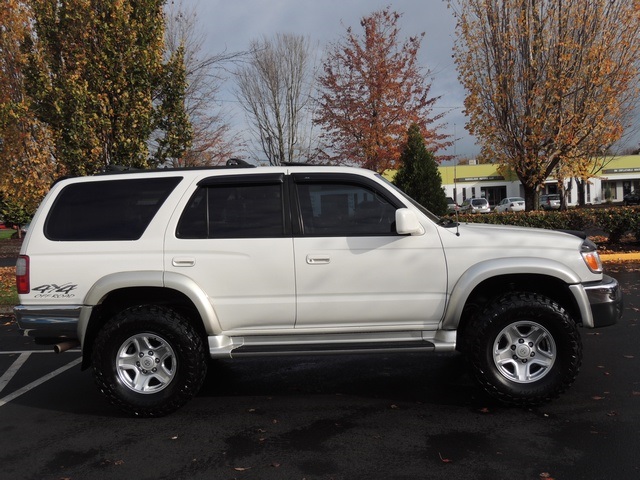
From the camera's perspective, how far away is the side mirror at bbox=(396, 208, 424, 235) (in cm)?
443

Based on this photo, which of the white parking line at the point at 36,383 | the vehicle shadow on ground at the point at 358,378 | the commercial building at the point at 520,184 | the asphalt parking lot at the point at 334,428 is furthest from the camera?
the commercial building at the point at 520,184

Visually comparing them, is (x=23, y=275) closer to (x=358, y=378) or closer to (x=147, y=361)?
(x=147, y=361)

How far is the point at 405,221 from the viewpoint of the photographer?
174 inches

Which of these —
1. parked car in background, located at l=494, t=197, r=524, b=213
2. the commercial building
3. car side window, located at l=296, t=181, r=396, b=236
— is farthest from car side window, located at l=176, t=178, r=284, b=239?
the commercial building

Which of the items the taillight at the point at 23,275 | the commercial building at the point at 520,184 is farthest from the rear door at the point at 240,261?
the commercial building at the point at 520,184

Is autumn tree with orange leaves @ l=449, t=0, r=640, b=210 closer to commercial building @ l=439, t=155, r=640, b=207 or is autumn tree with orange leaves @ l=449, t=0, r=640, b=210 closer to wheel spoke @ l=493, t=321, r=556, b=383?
wheel spoke @ l=493, t=321, r=556, b=383

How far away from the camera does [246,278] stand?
457 cm

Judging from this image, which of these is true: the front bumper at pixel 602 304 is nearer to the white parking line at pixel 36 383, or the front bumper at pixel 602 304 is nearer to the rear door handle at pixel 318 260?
the rear door handle at pixel 318 260

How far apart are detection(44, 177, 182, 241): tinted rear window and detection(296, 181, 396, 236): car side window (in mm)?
1158

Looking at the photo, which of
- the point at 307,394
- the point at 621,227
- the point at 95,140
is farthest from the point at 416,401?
the point at 621,227

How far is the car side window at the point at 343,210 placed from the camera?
15.4ft

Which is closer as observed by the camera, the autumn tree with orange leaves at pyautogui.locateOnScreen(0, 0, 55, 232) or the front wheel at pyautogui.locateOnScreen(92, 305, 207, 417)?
the front wheel at pyautogui.locateOnScreen(92, 305, 207, 417)

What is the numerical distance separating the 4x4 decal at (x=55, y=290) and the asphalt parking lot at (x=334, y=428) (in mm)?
1037

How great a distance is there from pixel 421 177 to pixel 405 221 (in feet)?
44.3
